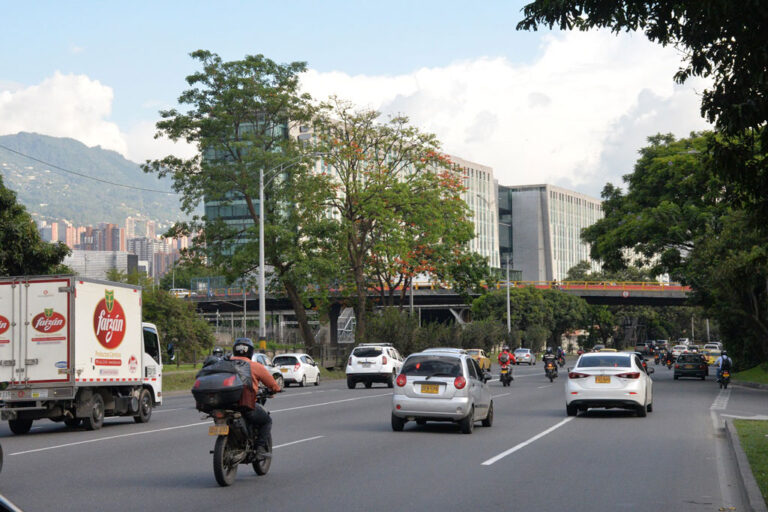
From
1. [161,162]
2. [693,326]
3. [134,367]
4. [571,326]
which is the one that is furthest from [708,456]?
[693,326]

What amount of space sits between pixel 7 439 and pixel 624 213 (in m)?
38.2

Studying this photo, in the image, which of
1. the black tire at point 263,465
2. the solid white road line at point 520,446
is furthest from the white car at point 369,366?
the black tire at point 263,465

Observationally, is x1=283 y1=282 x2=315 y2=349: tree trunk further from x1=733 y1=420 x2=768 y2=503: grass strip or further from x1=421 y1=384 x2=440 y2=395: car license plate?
x1=733 y1=420 x2=768 y2=503: grass strip

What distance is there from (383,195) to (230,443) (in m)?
44.7

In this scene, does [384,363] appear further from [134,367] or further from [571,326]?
[571,326]

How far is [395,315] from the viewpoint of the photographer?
57.7 metres

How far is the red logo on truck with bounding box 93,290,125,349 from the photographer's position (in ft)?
65.8

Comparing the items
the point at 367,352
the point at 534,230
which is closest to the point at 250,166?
the point at 367,352

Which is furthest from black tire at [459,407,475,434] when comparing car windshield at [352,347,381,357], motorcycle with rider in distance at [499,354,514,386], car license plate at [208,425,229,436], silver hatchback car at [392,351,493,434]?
car windshield at [352,347,381,357]

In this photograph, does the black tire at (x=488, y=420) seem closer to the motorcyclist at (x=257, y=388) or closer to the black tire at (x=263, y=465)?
the black tire at (x=263, y=465)

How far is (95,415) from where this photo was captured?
66.4 ft

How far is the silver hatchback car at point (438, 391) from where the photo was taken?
60.5 feet

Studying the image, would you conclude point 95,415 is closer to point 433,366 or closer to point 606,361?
point 433,366

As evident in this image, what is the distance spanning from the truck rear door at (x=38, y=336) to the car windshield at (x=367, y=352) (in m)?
22.4
